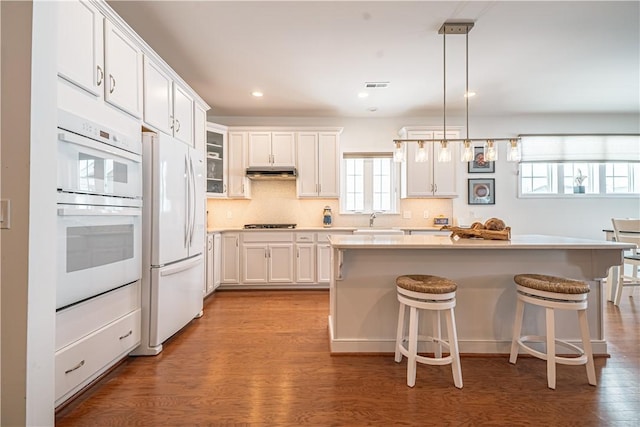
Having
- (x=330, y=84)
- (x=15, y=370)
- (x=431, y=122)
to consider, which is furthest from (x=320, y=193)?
(x=15, y=370)

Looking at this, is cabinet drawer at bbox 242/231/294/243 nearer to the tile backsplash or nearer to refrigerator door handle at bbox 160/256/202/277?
the tile backsplash

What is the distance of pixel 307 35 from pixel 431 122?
2965 mm

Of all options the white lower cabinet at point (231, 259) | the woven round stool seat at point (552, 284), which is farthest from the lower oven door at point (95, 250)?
the woven round stool seat at point (552, 284)

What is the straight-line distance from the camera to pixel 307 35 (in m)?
2.56

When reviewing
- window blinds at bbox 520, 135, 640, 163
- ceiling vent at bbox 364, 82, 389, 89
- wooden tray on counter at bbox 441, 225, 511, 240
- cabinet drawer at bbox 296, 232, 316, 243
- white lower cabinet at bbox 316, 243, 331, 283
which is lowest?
white lower cabinet at bbox 316, 243, 331, 283

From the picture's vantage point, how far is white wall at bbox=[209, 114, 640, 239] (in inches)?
186

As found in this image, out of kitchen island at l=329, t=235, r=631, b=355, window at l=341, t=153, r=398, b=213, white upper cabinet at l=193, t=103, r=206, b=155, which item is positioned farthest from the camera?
window at l=341, t=153, r=398, b=213

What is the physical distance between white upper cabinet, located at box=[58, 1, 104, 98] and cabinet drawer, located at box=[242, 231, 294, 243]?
103 inches

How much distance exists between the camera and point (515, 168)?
4758 millimetres

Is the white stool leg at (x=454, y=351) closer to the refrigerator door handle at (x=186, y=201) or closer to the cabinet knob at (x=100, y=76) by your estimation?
the refrigerator door handle at (x=186, y=201)

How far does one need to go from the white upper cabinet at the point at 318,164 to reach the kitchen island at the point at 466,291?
2283 millimetres

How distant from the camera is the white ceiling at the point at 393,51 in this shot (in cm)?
228

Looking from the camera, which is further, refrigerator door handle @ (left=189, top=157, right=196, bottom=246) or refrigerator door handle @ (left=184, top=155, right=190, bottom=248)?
refrigerator door handle @ (left=189, top=157, right=196, bottom=246)

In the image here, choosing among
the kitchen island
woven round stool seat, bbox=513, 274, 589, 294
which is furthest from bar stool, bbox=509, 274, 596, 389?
the kitchen island
